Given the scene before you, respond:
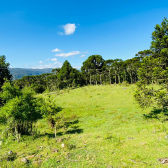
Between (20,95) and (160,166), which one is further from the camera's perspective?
(20,95)

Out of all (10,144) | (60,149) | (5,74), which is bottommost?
(10,144)

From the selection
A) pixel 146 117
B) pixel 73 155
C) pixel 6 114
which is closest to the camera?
pixel 73 155

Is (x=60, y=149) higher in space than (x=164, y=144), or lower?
lower

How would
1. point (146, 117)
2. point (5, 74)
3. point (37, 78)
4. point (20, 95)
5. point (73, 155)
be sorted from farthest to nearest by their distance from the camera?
point (37, 78) → point (5, 74) → point (146, 117) → point (20, 95) → point (73, 155)

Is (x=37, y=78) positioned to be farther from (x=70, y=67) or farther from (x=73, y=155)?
(x=73, y=155)

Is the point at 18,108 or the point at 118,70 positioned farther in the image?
the point at 118,70

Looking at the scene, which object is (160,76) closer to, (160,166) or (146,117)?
(146,117)

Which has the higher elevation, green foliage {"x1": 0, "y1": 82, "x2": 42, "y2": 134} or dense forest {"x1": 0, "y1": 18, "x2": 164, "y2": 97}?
dense forest {"x1": 0, "y1": 18, "x2": 164, "y2": 97}

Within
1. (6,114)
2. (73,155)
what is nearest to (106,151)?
(73,155)

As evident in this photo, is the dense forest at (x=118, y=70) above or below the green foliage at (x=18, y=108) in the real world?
above

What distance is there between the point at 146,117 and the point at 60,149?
14682mm

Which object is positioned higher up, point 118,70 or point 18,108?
point 118,70

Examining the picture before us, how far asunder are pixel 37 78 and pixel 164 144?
97.9 m

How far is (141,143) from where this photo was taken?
10.5 m
